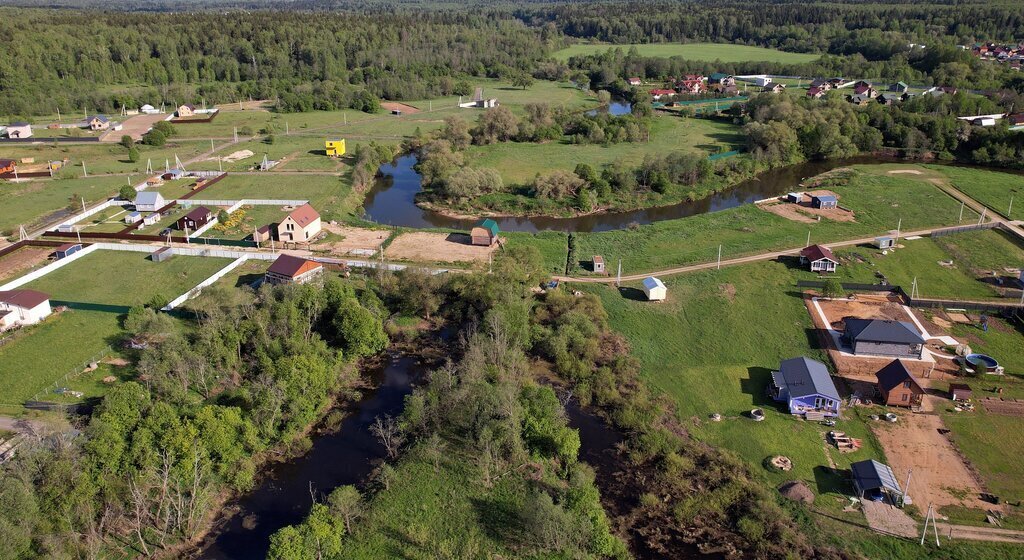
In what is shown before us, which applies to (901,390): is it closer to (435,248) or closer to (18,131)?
(435,248)

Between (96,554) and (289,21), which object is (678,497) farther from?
(289,21)

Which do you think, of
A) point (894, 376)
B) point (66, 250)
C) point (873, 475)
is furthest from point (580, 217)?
point (66, 250)

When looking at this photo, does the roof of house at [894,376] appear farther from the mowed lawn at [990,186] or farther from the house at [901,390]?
the mowed lawn at [990,186]

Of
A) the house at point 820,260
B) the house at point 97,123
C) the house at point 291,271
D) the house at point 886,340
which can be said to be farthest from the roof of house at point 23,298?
the house at point 97,123

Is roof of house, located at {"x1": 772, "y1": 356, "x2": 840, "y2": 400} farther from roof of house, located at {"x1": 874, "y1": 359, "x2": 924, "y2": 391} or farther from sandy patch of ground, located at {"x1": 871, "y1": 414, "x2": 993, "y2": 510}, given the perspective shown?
sandy patch of ground, located at {"x1": 871, "y1": 414, "x2": 993, "y2": 510}

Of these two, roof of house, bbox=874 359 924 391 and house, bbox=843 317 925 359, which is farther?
house, bbox=843 317 925 359

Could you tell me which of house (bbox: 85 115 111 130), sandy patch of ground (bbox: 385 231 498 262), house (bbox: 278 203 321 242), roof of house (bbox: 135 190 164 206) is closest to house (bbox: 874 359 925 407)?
sandy patch of ground (bbox: 385 231 498 262)
